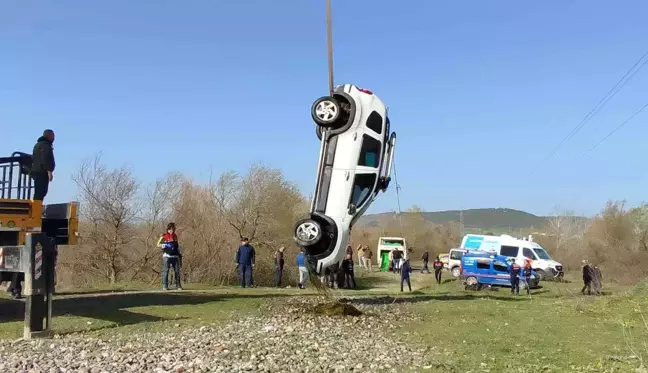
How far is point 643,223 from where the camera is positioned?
120ft

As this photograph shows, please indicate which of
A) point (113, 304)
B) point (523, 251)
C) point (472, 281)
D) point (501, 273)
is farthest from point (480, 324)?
point (523, 251)

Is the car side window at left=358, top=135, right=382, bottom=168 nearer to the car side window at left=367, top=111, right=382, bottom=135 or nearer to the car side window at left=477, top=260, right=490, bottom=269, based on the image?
the car side window at left=367, top=111, right=382, bottom=135

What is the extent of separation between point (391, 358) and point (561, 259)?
4603cm

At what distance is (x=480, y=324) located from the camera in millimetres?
11578

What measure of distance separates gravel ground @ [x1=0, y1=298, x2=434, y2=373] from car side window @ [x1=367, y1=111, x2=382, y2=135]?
3677 millimetres

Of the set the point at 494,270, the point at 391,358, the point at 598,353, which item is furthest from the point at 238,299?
the point at 494,270

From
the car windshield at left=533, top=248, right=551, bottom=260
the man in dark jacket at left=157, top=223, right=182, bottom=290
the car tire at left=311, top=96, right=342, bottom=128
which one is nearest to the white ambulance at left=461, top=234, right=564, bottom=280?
the car windshield at left=533, top=248, right=551, bottom=260

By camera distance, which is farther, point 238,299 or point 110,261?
point 110,261

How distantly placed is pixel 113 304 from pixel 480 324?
7572 millimetres

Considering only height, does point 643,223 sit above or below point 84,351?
above

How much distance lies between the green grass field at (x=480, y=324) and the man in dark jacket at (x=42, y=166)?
7.92 feet

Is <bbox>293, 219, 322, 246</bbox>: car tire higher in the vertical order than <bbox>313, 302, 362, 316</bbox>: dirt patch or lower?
higher

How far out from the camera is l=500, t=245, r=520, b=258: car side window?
34844 millimetres

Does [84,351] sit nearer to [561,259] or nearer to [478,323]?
[478,323]
